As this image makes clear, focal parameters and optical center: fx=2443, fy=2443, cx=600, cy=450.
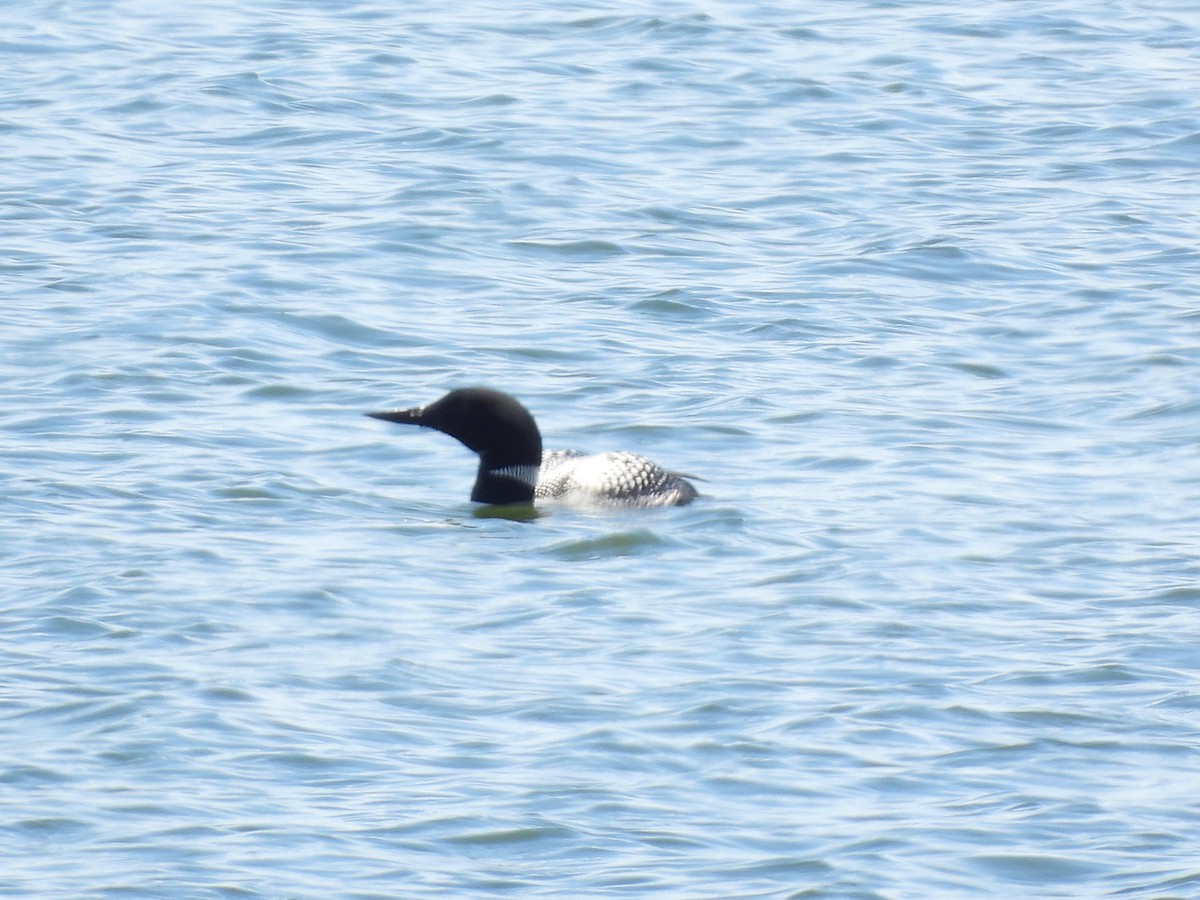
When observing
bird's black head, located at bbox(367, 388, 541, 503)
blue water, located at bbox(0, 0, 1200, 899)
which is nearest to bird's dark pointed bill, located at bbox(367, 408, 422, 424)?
bird's black head, located at bbox(367, 388, 541, 503)

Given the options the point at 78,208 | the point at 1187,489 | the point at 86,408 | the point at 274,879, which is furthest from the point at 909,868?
the point at 78,208

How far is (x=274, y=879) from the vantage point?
224 inches

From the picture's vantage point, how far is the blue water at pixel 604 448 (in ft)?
20.2

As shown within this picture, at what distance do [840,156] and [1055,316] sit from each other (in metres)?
3.58

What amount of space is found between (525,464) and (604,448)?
71 cm

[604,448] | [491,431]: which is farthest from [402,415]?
[604,448]

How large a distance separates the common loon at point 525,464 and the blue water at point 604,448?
24 centimetres

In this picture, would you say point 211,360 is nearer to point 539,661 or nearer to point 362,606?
point 362,606

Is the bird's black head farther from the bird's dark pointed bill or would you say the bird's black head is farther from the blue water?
the blue water

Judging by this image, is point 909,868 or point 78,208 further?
point 78,208

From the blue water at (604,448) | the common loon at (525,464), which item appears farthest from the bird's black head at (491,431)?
the blue water at (604,448)

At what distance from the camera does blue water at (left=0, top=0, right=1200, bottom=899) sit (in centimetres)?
615

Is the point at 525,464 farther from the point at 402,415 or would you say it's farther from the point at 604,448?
the point at 604,448

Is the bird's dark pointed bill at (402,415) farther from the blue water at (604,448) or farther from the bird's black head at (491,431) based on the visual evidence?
the blue water at (604,448)
